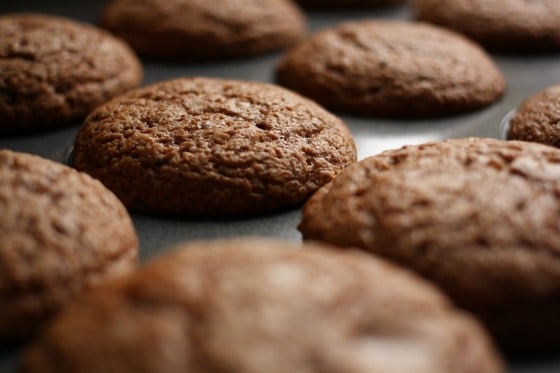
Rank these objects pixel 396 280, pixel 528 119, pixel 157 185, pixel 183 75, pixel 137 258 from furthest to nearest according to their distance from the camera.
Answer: pixel 183 75 < pixel 528 119 < pixel 157 185 < pixel 137 258 < pixel 396 280

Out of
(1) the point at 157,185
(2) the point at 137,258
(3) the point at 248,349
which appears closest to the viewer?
(3) the point at 248,349

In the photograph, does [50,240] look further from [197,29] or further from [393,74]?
[197,29]

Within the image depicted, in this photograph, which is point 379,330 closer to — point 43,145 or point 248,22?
point 43,145

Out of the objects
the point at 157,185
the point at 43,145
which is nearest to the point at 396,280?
the point at 157,185

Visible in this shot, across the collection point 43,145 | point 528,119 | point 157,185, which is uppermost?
point 528,119

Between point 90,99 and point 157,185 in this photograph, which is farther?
point 90,99

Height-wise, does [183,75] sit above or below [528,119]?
below

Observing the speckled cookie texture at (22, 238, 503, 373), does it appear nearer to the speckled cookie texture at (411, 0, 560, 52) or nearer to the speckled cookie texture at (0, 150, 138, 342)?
the speckled cookie texture at (0, 150, 138, 342)
